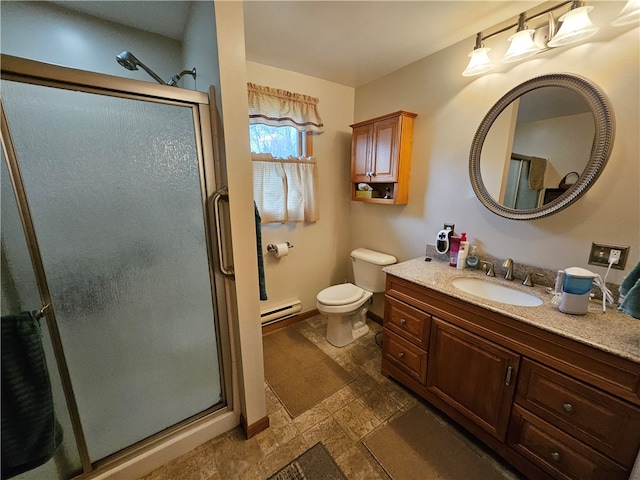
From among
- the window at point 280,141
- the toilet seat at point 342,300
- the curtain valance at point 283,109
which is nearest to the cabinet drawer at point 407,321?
the toilet seat at point 342,300

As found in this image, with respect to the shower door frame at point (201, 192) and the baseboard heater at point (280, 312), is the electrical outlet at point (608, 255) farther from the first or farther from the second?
the baseboard heater at point (280, 312)

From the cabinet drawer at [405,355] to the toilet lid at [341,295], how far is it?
1.44ft

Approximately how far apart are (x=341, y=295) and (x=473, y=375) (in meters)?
1.13

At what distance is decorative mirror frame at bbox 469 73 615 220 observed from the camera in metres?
1.22

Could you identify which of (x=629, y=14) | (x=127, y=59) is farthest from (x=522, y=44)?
(x=127, y=59)

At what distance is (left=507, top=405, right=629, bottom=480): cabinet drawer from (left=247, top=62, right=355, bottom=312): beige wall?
186cm

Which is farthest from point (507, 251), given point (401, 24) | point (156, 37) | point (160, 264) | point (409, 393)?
point (156, 37)

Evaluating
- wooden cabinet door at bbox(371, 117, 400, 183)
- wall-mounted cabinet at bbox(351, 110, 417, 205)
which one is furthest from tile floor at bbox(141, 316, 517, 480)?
wooden cabinet door at bbox(371, 117, 400, 183)

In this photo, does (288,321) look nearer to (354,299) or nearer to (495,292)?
(354,299)

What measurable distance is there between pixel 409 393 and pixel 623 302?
1280 mm

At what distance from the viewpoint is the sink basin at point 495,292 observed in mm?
1403

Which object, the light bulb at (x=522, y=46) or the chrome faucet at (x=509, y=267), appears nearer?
the light bulb at (x=522, y=46)

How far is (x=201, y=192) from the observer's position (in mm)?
1229

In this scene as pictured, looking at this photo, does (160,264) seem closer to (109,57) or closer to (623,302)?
(109,57)
